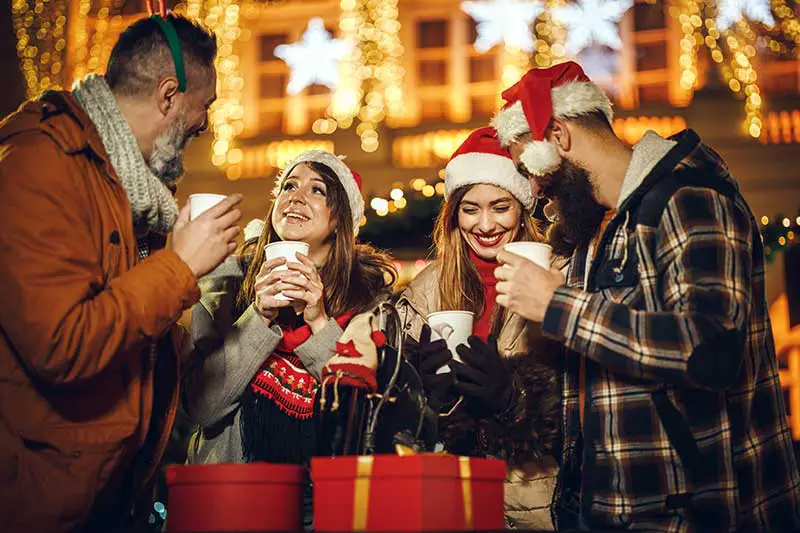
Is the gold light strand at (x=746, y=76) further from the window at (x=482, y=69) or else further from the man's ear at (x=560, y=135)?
the man's ear at (x=560, y=135)

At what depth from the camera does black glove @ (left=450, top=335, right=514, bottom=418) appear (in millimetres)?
3104

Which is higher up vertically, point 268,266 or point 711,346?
point 268,266

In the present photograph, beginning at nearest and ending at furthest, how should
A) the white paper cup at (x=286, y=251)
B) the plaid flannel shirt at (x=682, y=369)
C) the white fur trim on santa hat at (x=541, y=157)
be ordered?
the plaid flannel shirt at (x=682, y=369)
the white fur trim on santa hat at (x=541, y=157)
the white paper cup at (x=286, y=251)

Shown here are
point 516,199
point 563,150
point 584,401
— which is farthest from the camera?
point 516,199

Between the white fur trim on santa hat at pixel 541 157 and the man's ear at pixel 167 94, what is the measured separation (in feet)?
3.95

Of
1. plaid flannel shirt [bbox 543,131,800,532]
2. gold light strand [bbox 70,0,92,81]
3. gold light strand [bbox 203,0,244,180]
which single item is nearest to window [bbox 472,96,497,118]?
gold light strand [bbox 203,0,244,180]

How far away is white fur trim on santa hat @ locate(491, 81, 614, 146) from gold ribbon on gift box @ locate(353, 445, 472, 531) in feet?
5.01

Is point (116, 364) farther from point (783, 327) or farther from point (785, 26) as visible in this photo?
point (785, 26)

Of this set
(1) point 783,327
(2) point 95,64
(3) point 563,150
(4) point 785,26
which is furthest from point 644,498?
(2) point 95,64

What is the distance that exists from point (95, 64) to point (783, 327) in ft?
24.0

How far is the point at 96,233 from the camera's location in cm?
250

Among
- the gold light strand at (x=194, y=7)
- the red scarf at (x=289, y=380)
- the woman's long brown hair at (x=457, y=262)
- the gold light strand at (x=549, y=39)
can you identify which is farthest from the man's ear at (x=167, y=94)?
the gold light strand at (x=194, y=7)

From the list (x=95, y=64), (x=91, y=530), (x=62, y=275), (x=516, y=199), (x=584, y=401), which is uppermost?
(x=95, y=64)

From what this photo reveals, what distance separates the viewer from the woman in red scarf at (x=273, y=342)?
3.42 metres
